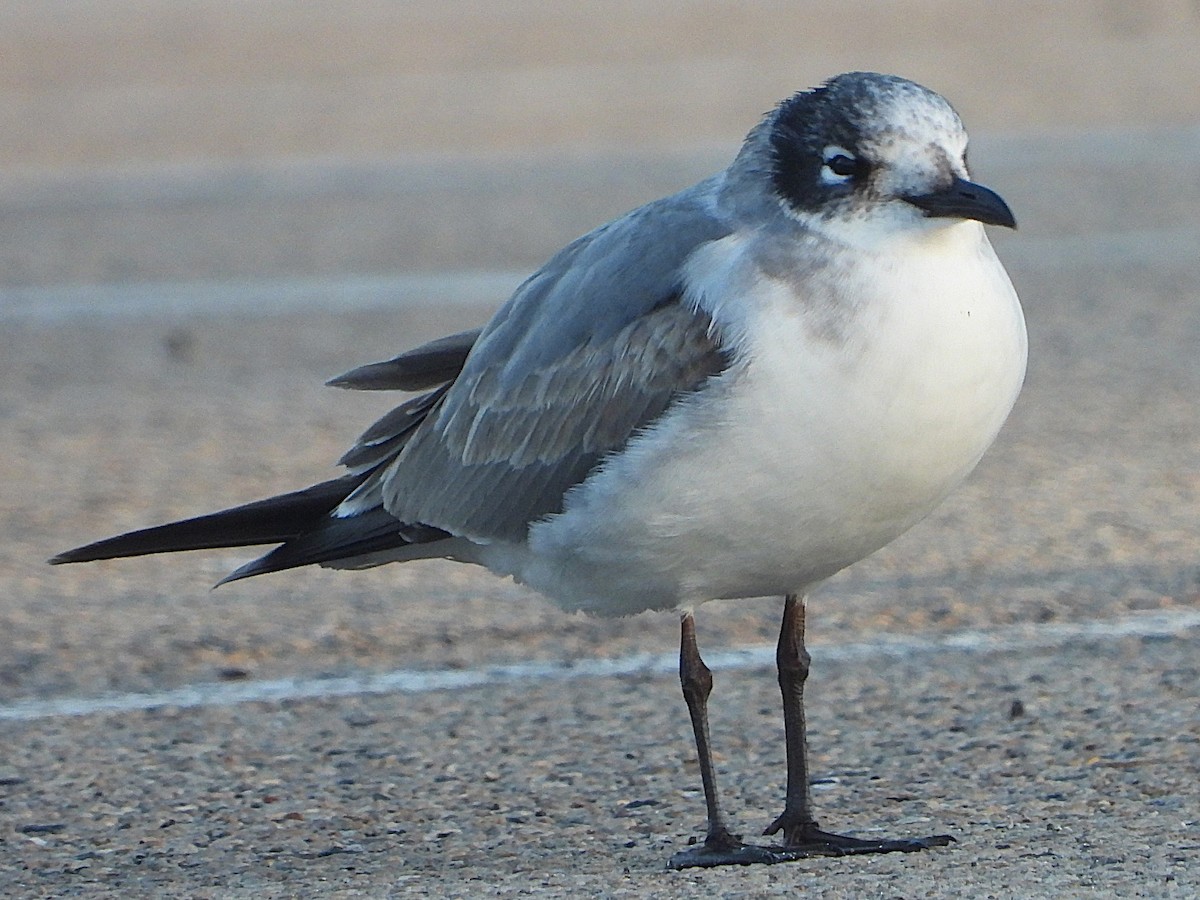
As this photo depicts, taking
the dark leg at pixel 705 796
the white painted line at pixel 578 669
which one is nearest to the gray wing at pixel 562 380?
the dark leg at pixel 705 796

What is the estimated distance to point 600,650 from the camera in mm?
6148

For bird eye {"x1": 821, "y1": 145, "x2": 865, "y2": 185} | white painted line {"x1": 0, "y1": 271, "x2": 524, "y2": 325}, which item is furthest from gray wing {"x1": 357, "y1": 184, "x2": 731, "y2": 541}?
white painted line {"x1": 0, "y1": 271, "x2": 524, "y2": 325}

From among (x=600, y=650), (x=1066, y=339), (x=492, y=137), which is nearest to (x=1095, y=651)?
(x=600, y=650)

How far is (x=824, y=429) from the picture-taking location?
163 inches

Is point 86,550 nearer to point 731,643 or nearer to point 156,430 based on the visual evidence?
point 731,643

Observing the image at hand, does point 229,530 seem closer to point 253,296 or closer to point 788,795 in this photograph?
point 788,795

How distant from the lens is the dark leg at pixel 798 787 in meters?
4.47

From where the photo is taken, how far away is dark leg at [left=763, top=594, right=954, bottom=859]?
14.7 ft

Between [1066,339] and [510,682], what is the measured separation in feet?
15.6

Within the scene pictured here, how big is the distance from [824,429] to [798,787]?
0.84 meters

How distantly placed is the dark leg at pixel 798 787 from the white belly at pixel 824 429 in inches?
13.8

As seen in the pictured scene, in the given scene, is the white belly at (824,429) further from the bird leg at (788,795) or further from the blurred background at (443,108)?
the blurred background at (443,108)

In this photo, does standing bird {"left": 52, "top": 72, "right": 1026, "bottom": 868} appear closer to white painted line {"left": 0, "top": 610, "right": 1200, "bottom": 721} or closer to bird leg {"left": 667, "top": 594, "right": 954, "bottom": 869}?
bird leg {"left": 667, "top": 594, "right": 954, "bottom": 869}

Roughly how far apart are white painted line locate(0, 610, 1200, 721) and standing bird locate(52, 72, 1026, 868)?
3.53 ft
